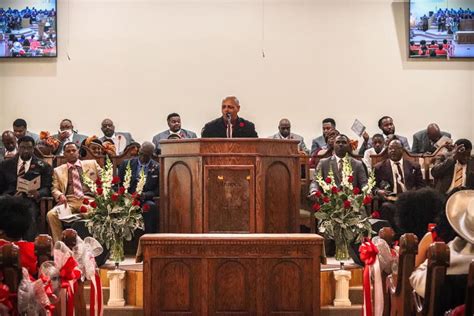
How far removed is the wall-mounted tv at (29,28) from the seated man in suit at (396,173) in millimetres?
6398

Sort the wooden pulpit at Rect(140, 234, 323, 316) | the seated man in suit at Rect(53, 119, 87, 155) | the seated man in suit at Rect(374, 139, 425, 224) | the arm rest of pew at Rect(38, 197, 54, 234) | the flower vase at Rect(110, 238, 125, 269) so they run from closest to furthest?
the wooden pulpit at Rect(140, 234, 323, 316) → the flower vase at Rect(110, 238, 125, 269) → the arm rest of pew at Rect(38, 197, 54, 234) → the seated man in suit at Rect(374, 139, 425, 224) → the seated man in suit at Rect(53, 119, 87, 155)

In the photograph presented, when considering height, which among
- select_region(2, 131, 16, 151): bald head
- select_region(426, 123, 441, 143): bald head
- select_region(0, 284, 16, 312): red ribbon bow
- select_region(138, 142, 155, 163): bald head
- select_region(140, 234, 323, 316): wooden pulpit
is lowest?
select_region(140, 234, 323, 316): wooden pulpit

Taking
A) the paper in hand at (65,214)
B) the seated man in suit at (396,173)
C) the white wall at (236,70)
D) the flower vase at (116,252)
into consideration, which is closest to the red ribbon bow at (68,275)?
the flower vase at (116,252)

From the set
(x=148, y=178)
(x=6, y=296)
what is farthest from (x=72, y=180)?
(x=6, y=296)

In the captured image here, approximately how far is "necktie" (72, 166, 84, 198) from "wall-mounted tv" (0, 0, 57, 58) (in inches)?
196

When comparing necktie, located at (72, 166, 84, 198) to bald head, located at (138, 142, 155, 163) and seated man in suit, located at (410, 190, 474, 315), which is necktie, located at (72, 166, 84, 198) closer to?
bald head, located at (138, 142, 155, 163)

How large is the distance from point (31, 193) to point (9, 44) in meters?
5.40

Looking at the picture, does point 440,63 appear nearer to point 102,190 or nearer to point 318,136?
point 318,136

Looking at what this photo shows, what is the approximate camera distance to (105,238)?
8.07m

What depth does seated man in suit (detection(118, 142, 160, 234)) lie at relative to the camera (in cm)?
904

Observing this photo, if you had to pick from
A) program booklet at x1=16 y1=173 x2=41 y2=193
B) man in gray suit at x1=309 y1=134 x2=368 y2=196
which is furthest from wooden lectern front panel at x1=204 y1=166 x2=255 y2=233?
program booklet at x1=16 y1=173 x2=41 y2=193

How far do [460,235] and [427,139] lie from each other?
8.82 metres

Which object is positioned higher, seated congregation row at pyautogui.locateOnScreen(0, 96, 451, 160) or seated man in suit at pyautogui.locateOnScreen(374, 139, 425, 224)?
seated congregation row at pyautogui.locateOnScreen(0, 96, 451, 160)

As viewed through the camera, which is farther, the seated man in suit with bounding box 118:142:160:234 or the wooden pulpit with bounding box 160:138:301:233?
the seated man in suit with bounding box 118:142:160:234
